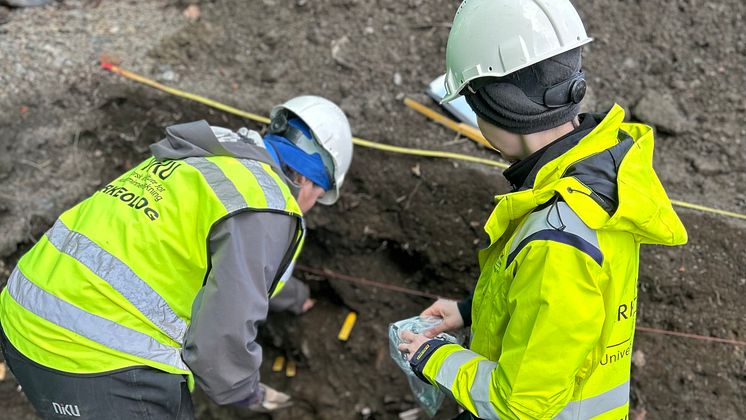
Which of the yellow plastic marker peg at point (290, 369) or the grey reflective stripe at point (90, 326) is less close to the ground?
the grey reflective stripe at point (90, 326)

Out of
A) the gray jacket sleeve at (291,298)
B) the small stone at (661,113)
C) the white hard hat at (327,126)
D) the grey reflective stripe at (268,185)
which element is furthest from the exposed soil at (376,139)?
the grey reflective stripe at (268,185)

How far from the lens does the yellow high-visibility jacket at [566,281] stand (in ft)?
5.09

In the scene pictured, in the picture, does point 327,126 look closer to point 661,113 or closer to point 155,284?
point 155,284

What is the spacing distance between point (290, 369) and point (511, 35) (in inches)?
102

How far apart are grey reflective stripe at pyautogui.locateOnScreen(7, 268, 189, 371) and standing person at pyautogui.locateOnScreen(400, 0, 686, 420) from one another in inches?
38.8

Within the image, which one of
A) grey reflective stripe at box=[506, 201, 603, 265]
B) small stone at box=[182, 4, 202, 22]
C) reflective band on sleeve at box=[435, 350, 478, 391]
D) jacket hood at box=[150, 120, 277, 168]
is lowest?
reflective band on sleeve at box=[435, 350, 478, 391]

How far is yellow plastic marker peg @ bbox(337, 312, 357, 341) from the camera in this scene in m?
3.62

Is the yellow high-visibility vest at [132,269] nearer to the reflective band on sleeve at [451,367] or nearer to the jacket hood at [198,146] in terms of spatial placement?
the jacket hood at [198,146]

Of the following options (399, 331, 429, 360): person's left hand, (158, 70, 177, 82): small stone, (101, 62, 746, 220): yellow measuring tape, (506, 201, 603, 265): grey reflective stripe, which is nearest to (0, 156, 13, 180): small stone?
(101, 62, 746, 220): yellow measuring tape

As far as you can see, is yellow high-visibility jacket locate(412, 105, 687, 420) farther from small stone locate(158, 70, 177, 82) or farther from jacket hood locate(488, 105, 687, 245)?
small stone locate(158, 70, 177, 82)

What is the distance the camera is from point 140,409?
7.50 ft

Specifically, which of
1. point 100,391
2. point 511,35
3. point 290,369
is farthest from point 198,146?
point 290,369

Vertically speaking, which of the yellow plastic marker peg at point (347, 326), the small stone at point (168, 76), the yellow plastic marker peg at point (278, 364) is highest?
the small stone at point (168, 76)

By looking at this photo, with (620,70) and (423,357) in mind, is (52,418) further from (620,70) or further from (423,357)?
(620,70)
